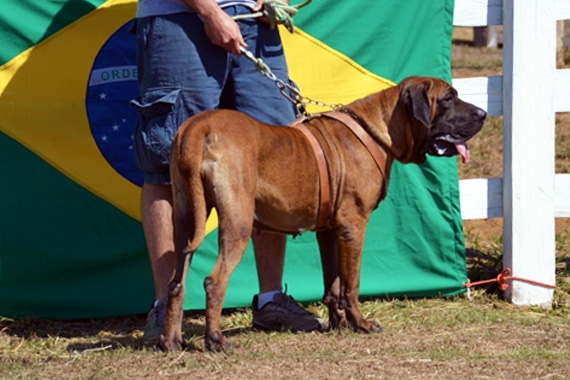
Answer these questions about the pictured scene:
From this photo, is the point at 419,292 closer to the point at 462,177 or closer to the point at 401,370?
the point at 401,370

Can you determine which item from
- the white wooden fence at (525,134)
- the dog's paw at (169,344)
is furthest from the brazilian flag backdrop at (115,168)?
the dog's paw at (169,344)

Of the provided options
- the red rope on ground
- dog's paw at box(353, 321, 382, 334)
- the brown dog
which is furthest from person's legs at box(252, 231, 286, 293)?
the red rope on ground

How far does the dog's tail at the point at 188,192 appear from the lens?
379 centimetres

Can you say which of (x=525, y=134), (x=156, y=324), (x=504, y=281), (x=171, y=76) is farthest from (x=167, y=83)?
(x=504, y=281)

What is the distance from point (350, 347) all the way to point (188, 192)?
990mm

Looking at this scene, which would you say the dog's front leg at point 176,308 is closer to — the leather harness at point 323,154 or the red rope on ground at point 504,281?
the leather harness at point 323,154

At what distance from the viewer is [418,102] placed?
427cm

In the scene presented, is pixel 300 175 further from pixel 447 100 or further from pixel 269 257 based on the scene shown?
pixel 447 100

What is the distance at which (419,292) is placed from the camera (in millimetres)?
5316

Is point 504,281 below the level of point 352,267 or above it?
below

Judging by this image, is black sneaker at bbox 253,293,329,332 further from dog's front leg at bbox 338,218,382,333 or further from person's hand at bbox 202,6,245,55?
person's hand at bbox 202,6,245,55

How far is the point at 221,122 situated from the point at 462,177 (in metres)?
3.84

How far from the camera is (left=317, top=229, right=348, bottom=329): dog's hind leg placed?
4.45m

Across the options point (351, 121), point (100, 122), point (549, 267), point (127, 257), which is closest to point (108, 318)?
point (127, 257)
